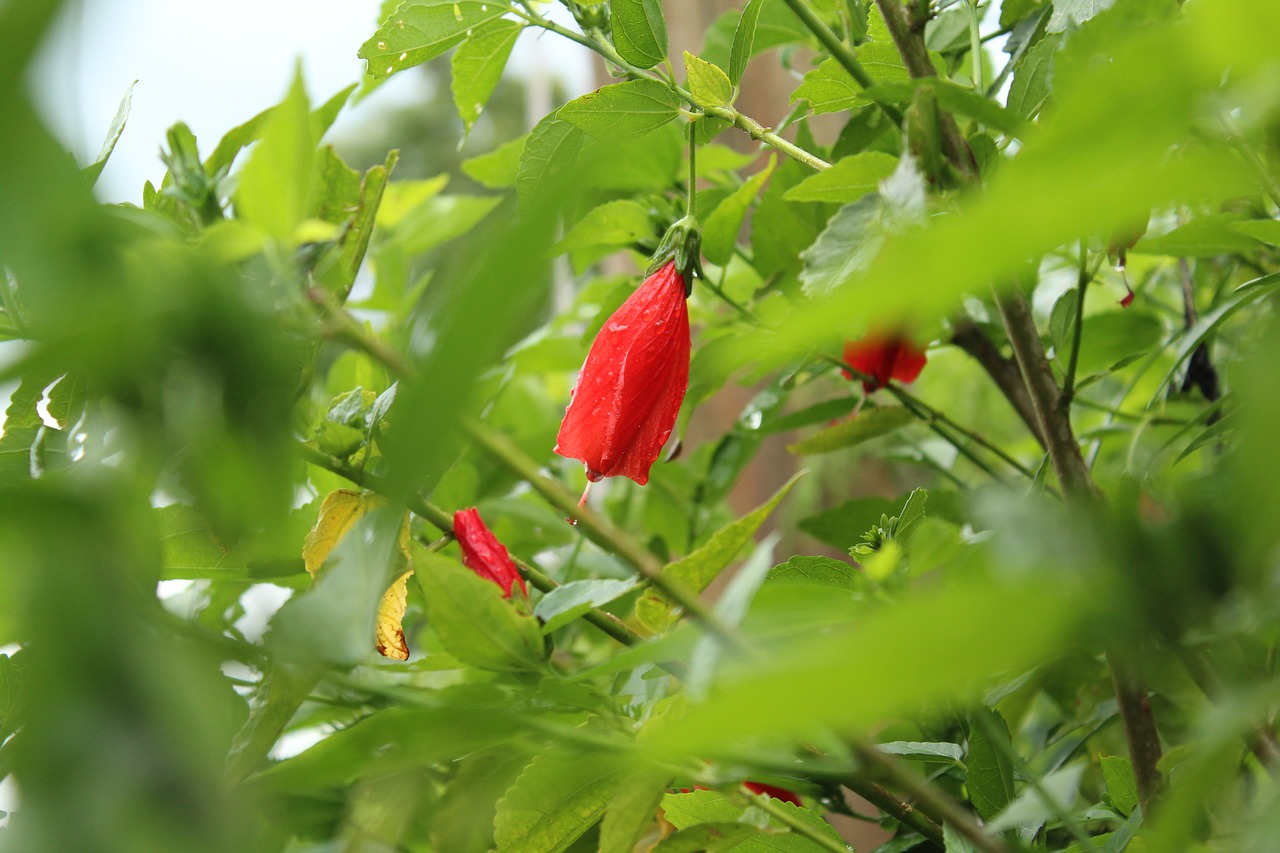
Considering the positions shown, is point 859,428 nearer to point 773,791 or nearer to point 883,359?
point 883,359

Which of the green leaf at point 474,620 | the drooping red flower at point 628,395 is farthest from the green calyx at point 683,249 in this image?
the green leaf at point 474,620

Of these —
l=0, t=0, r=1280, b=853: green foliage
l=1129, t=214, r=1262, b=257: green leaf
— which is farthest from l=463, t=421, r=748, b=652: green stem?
l=1129, t=214, r=1262, b=257: green leaf

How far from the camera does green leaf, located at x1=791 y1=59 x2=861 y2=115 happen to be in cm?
28

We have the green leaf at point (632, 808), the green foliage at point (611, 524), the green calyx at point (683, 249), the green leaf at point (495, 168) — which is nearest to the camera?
the green foliage at point (611, 524)

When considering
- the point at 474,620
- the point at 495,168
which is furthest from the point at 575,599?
the point at 495,168

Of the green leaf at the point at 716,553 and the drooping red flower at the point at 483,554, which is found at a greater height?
the green leaf at the point at 716,553

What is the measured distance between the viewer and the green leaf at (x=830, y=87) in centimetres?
28

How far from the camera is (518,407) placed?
539mm

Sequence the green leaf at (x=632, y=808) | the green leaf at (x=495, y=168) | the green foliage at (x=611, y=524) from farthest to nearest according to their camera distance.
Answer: the green leaf at (x=495, y=168) < the green leaf at (x=632, y=808) < the green foliage at (x=611, y=524)

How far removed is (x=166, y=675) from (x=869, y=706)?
72 mm

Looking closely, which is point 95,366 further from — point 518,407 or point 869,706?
point 518,407

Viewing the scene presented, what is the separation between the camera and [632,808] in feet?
0.66

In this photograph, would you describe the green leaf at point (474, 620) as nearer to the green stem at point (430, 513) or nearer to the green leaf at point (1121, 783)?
the green stem at point (430, 513)

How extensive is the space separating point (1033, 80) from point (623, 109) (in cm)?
11
